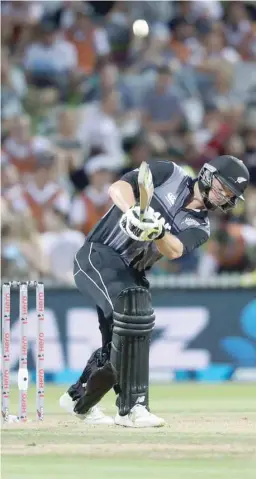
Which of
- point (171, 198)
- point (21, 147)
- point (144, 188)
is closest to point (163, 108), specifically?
point (21, 147)

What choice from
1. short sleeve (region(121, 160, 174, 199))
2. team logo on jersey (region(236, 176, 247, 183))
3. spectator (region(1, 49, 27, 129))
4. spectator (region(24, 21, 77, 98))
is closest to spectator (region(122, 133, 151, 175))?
spectator (region(24, 21, 77, 98))

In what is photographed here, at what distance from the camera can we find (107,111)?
13.2 m

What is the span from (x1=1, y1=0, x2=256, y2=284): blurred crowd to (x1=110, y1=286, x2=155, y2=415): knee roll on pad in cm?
429

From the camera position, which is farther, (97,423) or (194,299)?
(194,299)

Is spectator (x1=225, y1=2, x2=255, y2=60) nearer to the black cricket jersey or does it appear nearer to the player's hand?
the black cricket jersey

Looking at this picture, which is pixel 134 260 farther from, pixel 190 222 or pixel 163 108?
pixel 163 108

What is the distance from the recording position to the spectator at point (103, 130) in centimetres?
1295

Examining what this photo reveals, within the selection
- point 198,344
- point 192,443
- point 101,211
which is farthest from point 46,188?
point 192,443

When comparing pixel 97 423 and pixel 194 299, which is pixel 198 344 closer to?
pixel 194 299

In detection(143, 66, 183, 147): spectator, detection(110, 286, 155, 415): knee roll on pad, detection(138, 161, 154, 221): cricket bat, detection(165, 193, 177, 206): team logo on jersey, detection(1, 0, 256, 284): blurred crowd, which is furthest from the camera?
detection(143, 66, 183, 147): spectator

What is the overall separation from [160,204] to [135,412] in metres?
1.19

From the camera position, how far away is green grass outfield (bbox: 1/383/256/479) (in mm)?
4727

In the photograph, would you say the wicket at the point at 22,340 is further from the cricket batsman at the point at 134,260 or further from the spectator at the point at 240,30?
the spectator at the point at 240,30

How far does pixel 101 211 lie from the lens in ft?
37.5
